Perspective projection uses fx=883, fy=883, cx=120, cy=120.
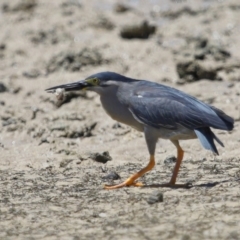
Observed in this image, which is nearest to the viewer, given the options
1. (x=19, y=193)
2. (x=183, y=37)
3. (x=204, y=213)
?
(x=204, y=213)

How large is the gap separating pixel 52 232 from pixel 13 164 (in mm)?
2577

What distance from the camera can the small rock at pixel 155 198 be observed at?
6336 mm

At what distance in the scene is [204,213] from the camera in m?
6.01

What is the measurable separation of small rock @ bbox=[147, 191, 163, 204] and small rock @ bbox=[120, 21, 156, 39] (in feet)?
23.5

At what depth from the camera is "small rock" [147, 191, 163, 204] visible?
6336mm

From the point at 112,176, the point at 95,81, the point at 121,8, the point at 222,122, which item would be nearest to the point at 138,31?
the point at 121,8

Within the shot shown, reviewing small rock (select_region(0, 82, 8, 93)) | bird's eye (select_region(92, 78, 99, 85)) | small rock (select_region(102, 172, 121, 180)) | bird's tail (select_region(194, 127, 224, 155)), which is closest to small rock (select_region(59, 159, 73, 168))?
small rock (select_region(102, 172, 121, 180))

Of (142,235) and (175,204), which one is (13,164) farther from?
(142,235)

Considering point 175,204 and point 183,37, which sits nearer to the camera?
point 175,204

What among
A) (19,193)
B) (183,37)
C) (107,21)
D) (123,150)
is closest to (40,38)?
(107,21)

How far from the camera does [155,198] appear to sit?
20.8 ft

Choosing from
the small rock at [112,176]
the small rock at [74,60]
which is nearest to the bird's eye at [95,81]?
the small rock at [112,176]

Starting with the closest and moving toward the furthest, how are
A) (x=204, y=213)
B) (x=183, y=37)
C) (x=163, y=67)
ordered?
(x=204, y=213) → (x=163, y=67) → (x=183, y=37)

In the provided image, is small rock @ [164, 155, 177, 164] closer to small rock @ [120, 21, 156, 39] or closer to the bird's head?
the bird's head
